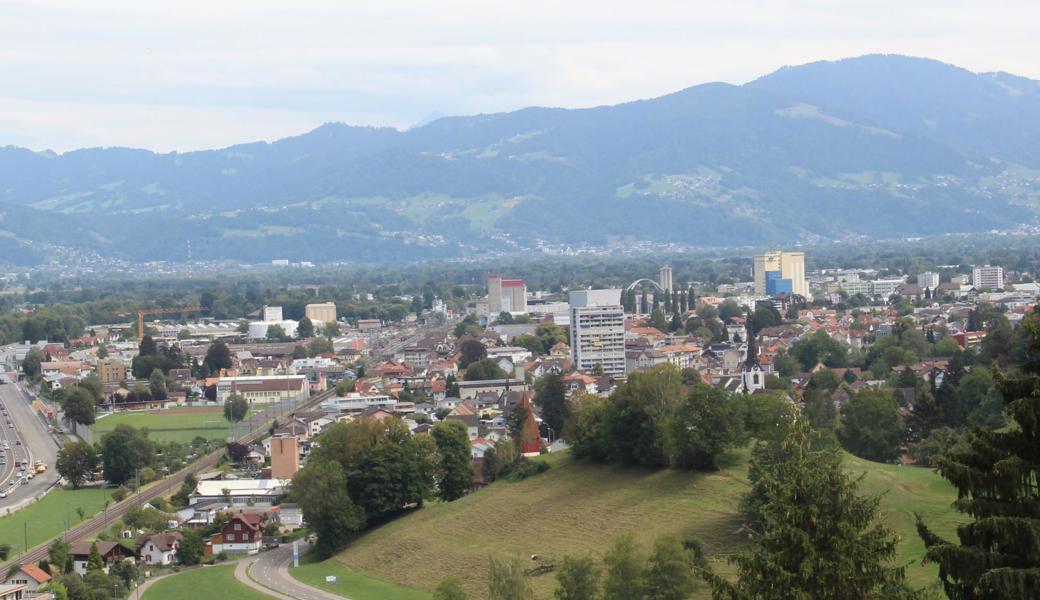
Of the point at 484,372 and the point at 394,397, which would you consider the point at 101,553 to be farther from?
the point at 484,372

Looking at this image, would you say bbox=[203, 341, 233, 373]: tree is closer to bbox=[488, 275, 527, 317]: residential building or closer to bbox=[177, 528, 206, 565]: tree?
bbox=[488, 275, 527, 317]: residential building

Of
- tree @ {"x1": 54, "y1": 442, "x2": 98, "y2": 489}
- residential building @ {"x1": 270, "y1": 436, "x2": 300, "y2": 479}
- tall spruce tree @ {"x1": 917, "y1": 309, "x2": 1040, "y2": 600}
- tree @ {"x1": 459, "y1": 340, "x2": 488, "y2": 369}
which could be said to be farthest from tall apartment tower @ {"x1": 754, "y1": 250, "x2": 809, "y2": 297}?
tall spruce tree @ {"x1": 917, "y1": 309, "x2": 1040, "y2": 600}

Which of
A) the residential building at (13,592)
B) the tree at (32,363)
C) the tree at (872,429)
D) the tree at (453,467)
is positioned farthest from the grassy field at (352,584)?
the tree at (32,363)

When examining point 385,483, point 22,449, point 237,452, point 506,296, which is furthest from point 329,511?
point 506,296

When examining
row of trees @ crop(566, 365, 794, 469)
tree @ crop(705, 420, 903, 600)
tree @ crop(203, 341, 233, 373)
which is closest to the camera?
tree @ crop(705, 420, 903, 600)

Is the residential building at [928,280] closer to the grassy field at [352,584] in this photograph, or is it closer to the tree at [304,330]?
the tree at [304,330]

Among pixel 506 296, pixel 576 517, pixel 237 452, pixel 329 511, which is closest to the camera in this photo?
pixel 576 517
